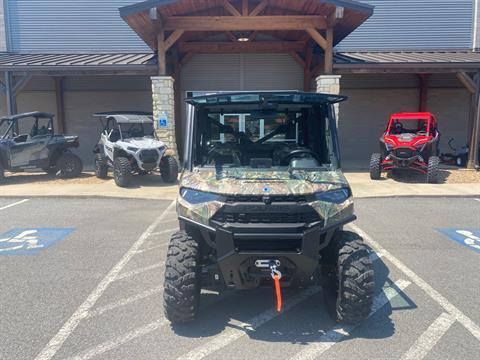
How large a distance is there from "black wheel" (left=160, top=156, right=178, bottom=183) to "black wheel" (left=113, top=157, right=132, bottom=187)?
1004 millimetres

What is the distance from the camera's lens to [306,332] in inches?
136

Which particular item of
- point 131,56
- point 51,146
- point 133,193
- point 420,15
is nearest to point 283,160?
point 133,193

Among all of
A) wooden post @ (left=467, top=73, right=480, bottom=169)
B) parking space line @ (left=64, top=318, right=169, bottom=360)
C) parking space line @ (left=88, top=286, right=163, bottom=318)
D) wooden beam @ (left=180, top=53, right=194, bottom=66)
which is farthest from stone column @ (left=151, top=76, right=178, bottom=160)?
wooden post @ (left=467, top=73, right=480, bottom=169)

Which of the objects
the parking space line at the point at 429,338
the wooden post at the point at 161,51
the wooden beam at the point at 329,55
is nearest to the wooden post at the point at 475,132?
the wooden beam at the point at 329,55

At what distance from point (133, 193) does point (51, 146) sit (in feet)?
13.0

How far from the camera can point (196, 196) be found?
343 cm

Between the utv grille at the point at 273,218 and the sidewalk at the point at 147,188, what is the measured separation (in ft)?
20.7

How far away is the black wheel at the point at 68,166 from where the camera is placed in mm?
12180

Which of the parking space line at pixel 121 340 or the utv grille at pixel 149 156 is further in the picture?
the utv grille at pixel 149 156

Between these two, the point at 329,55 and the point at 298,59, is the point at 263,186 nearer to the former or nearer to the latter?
the point at 329,55

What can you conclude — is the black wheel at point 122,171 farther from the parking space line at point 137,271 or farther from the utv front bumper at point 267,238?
the utv front bumper at point 267,238

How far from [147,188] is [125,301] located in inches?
262

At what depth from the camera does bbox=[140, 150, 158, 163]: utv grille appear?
10695 mm

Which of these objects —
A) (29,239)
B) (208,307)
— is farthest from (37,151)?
(208,307)
